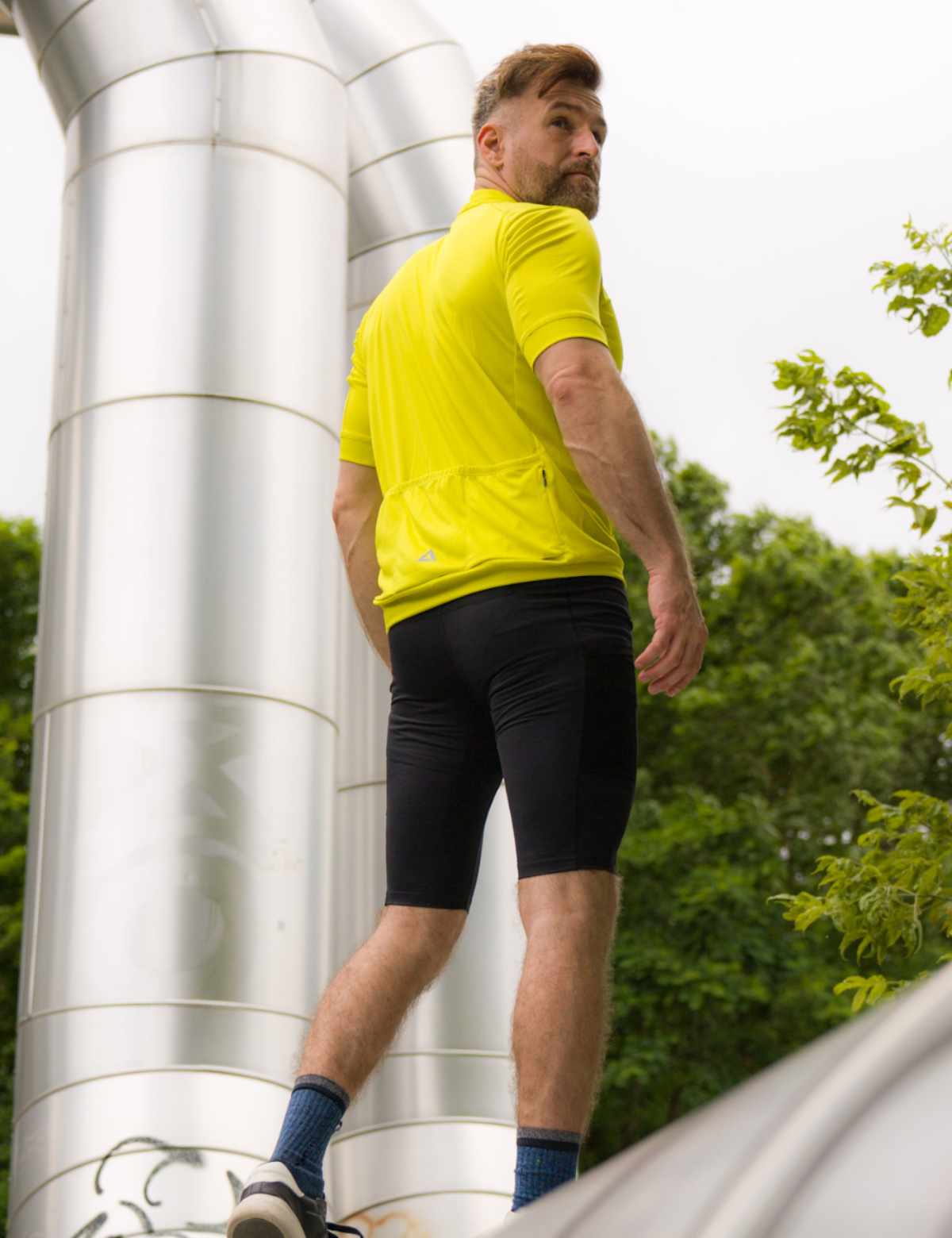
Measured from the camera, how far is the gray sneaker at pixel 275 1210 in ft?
5.02

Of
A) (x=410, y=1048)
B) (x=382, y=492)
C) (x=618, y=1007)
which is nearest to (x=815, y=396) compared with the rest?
(x=382, y=492)

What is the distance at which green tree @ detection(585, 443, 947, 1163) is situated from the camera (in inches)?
594

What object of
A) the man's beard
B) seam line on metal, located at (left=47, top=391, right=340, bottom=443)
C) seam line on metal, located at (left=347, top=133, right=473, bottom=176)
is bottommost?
the man's beard

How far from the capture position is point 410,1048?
15.1ft

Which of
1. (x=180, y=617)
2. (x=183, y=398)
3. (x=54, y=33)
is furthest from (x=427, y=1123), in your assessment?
(x=54, y=33)

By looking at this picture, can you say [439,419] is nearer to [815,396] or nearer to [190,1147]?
[815,396]

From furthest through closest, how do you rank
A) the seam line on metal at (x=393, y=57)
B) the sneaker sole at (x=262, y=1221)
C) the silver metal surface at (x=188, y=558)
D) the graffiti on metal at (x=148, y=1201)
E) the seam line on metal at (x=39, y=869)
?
1. the seam line on metal at (x=393, y=57)
2. the silver metal surface at (x=188, y=558)
3. the seam line on metal at (x=39, y=869)
4. the graffiti on metal at (x=148, y=1201)
5. the sneaker sole at (x=262, y=1221)

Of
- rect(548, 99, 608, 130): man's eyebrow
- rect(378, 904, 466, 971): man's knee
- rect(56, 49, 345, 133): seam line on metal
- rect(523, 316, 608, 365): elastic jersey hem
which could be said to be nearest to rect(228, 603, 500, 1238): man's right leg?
rect(378, 904, 466, 971): man's knee

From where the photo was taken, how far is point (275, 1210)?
1.54 meters

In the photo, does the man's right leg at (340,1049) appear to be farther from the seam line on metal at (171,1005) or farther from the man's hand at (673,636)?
the seam line on metal at (171,1005)

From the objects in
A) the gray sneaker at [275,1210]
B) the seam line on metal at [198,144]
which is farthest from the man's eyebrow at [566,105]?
the seam line on metal at [198,144]

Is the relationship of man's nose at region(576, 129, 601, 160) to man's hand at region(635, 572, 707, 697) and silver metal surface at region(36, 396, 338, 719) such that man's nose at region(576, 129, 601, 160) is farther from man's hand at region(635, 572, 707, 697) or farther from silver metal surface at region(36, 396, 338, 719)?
silver metal surface at region(36, 396, 338, 719)

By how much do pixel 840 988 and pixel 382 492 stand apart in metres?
1.27

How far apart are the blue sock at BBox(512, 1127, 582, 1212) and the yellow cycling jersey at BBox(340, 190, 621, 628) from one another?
727 mm
